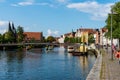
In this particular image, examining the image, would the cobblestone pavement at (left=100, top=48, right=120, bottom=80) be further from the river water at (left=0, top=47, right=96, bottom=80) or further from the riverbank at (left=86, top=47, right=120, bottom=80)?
the river water at (left=0, top=47, right=96, bottom=80)

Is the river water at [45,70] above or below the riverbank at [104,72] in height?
below

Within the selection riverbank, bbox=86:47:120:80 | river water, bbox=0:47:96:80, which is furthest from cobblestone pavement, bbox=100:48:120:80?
river water, bbox=0:47:96:80

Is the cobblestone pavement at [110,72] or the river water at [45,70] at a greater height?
the cobblestone pavement at [110,72]

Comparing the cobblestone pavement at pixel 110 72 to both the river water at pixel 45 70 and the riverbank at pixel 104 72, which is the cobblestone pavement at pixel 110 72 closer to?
the riverbank at pixel 104 72

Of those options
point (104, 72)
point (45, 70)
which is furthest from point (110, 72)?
point (45, 70)

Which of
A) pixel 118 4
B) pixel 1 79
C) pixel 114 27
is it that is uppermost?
pixel 118 4

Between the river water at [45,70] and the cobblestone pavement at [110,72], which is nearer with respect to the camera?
the cobblestone pavement at [110,72]

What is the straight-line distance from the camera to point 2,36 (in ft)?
623

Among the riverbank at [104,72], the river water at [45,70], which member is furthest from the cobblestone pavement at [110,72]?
the river water at [45,70]

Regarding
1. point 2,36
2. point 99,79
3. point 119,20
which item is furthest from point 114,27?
point 2,36

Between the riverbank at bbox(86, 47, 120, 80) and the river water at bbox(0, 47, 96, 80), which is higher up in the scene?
the riverbank at bbox(86, 47, 120, 80)

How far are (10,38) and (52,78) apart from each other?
160 meters

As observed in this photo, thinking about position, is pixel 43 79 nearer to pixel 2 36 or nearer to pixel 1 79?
pixel 1 79

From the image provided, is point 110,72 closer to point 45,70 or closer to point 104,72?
point 104,72
